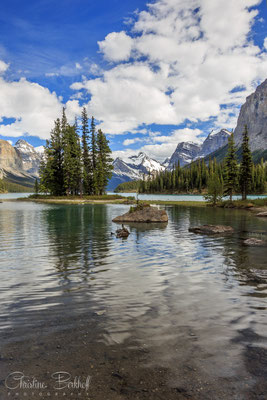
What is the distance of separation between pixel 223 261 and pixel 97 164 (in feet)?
219

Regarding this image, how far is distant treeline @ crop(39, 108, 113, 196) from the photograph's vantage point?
237 ft

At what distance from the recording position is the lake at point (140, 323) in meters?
3.94

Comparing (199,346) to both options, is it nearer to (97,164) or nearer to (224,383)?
(224,383)

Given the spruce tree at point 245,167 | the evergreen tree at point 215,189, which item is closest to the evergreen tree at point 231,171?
the spruce tree at point 245,167

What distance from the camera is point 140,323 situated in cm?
593

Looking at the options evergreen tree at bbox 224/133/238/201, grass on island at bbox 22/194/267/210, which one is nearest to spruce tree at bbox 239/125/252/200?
evergreen tree at bbox 224/133/238/201

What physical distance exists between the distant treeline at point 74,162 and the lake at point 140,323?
62.2 meters

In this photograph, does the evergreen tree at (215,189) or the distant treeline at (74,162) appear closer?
the evergreen tree at (215,189)

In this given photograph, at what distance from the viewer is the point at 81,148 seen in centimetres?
7625

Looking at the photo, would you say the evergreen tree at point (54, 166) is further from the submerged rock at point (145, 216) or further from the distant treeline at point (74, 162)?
the submerged rock at point (145, 216)

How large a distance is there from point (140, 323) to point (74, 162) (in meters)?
68.5

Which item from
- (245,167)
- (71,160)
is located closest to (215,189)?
(245,167)

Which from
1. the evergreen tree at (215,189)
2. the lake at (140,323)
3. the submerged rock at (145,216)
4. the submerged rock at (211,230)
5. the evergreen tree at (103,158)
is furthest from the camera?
the evergreen tree at (103,158)

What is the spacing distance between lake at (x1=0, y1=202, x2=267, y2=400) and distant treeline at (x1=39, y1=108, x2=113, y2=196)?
62.2m
